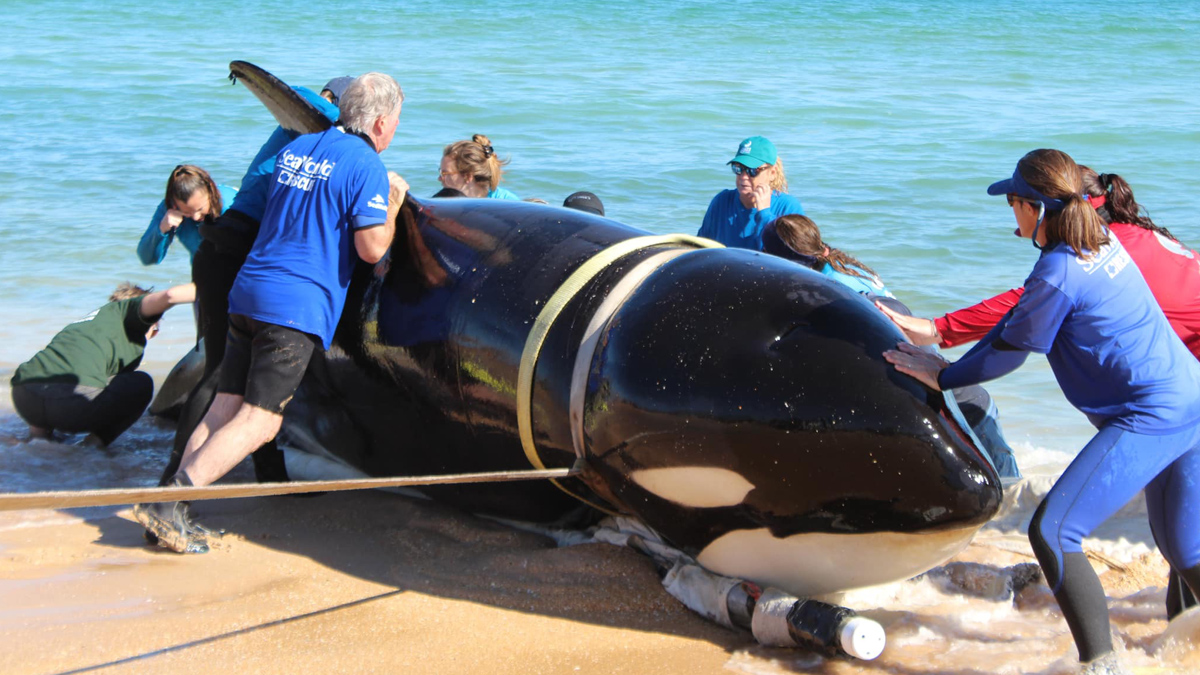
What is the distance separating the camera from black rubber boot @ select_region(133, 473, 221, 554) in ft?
16.1

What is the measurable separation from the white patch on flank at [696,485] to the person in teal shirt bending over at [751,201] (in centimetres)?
288

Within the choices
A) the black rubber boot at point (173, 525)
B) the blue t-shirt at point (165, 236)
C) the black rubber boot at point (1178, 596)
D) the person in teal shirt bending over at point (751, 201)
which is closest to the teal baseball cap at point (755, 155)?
the person in teal shirt bending over at point (751, 201)

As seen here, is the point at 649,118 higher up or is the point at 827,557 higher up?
the point at 827,557

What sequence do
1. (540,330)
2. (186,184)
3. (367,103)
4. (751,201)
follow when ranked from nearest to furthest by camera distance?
(540,330), (367,103), (186,184), (751,201)

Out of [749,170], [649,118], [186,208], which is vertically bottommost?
[649,118]

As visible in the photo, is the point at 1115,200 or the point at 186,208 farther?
the point at 186,208

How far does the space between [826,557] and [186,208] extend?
4.04 meters

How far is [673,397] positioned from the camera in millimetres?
4008

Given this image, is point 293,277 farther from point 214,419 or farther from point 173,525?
point 173,525

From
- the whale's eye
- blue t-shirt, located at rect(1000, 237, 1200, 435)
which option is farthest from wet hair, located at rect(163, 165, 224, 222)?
blue t-shirt, located at rect(1000, 237, 1200, 435)

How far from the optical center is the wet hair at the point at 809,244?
213 inches

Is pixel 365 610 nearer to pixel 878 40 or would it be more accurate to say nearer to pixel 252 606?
pixel 252 606

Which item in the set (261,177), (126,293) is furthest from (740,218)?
(126,293)

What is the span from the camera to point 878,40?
32.2 m
